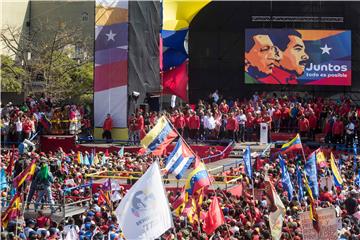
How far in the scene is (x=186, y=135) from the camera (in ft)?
107

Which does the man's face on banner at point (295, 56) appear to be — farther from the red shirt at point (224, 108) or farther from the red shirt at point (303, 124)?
the red shirt at point (303, 124)

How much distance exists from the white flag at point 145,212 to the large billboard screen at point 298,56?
2410cm

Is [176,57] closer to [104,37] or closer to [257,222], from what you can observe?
[104,37]

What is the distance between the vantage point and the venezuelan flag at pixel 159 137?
17.8 meters

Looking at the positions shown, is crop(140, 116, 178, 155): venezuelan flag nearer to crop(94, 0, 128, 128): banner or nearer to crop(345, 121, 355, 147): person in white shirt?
crop(345, 121, 355, 147): person in white shirt

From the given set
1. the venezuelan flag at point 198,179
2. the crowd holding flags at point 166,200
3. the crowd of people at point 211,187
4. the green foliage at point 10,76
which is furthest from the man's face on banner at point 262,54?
the venezuelan flag at point 198,179

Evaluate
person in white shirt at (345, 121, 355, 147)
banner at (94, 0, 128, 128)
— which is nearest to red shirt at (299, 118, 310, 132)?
person in white shirt at (345, 121, 355, 147)

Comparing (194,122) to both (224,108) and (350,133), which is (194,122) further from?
(350,133)

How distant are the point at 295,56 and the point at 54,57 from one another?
18130 mm

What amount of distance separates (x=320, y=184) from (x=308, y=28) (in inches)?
673

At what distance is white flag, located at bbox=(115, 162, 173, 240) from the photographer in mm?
12470

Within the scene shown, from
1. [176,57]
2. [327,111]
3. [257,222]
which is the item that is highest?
[176,57]

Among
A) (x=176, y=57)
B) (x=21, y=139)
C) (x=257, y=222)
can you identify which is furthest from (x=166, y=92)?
(x=257, y=222)

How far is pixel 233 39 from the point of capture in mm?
37094
